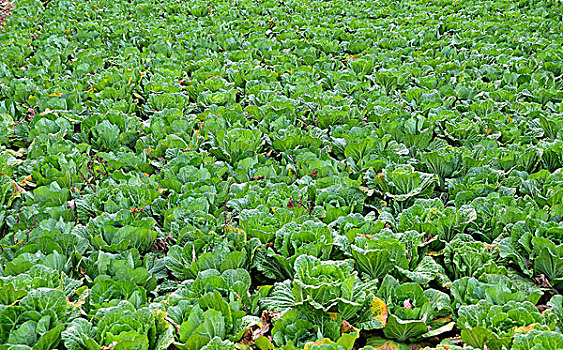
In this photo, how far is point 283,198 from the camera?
2824mm

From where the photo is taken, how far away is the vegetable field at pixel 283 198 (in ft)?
6.72

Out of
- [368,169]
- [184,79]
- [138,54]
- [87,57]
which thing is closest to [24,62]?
[87,57]

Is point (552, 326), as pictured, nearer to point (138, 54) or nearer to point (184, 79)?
point (184, 79)

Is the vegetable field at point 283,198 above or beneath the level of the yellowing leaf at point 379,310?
above

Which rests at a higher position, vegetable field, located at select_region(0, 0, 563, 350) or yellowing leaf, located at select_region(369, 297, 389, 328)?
vegetable field, located at select_region(0, 0, 563, 350)

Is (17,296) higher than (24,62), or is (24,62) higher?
(24,62)

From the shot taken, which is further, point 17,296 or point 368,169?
point 368,169

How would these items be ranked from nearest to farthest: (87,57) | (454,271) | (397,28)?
1. (454,271)
2. (87,57)
3. (397,28)

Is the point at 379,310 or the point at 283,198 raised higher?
the point at 283,198

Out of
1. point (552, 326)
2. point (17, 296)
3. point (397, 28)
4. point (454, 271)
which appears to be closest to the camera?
point (552, 326)

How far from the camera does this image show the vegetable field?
205 cm

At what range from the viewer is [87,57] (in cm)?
539

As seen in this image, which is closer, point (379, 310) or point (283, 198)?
point (379, 310)

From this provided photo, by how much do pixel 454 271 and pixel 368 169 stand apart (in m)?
0.94
